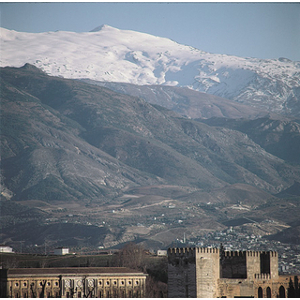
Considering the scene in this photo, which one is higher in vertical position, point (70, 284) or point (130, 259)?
point (130, 259)

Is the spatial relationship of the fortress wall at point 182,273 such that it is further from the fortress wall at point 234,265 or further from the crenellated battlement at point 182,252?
the fortress wall at point 234,265

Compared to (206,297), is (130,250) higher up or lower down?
higher up

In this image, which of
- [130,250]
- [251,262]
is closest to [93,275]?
[251,262]

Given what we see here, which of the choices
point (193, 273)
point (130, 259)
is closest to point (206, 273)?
point (193, 273)

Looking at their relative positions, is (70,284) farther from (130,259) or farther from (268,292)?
(130,259)

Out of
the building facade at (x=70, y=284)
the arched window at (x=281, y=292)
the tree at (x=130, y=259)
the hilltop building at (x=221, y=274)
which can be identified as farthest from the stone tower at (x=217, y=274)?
the tree at (x=130, y=259)

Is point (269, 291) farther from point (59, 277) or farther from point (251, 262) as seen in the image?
point (59, 277)
